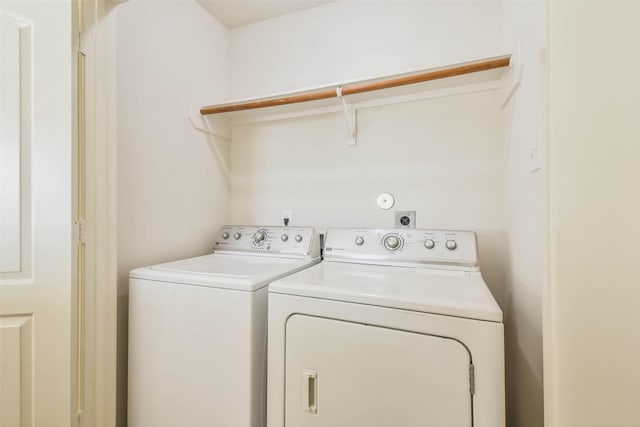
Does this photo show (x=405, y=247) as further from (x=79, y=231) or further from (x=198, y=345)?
(x=79, y=231)

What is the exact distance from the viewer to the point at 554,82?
1.52 ft

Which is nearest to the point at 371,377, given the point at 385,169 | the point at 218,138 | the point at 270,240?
the point at 270,240

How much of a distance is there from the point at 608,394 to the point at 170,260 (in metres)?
1.76

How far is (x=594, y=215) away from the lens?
0.43 m

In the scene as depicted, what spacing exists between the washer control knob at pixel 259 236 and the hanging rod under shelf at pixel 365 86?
0.78 m

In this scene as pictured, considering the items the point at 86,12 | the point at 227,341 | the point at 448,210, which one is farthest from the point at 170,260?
the point at 448,210

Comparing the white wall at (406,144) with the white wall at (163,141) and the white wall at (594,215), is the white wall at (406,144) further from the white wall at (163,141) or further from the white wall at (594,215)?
the white wall at (594,215)

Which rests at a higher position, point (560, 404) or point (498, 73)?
point (498, 73)

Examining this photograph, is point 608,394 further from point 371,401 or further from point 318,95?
point 318,95

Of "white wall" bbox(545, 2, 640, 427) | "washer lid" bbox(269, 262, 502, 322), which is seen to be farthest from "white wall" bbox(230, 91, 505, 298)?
"white wall" bbox(545, 2, 640, 427)

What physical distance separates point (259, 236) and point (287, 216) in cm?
30

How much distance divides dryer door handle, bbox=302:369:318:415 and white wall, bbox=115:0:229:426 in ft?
3.19

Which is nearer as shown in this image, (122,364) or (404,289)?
(404,289)

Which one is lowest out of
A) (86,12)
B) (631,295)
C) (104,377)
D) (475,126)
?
(104,377)
